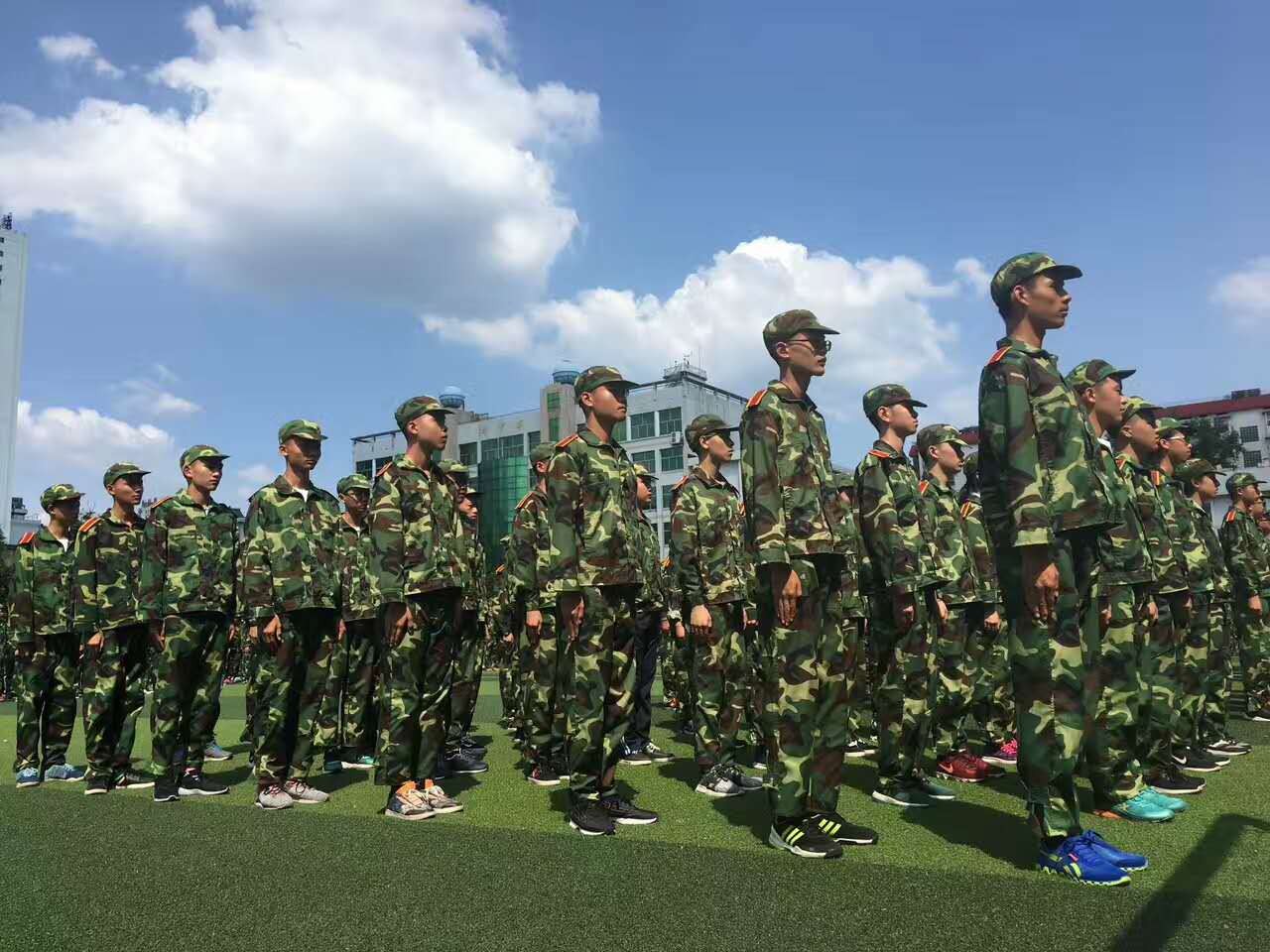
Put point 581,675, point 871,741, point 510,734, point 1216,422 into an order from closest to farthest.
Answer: point 581,675 → point 871,741 → point 510,734 → point 1216,422

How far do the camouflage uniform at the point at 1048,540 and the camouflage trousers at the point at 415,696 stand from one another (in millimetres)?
3358

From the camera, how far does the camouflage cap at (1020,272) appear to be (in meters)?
3.94

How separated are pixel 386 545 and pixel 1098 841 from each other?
406 cm

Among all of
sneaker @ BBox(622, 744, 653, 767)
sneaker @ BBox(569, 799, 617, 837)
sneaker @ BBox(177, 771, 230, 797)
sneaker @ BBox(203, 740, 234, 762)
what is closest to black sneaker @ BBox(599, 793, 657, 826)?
sneaker @ BBox(569, 799, 617, 837)

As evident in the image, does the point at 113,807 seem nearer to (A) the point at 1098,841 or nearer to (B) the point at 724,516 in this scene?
(B) the point at 724,516

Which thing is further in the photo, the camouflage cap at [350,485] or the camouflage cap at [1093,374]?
the camouflage cap at [350,485]

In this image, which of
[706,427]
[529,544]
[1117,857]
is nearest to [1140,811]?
[1117,857]

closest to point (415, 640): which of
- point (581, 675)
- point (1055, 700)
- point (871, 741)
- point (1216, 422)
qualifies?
point (581, 675)

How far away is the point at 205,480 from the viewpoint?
666 centimetres

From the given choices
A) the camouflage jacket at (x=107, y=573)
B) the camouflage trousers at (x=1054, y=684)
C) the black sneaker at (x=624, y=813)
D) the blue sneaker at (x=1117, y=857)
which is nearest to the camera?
the blue sneaker at (x=1117, y=857)

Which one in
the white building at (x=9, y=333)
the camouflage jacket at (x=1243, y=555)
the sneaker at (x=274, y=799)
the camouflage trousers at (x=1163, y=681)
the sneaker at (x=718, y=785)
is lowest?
the sneaker at (x=718, y=785)

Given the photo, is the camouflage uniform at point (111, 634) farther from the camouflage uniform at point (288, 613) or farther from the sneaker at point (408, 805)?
the sneaker at point (408, 805)

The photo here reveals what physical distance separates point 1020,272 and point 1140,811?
290 cm

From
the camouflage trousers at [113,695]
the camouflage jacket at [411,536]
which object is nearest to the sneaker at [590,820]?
the camouflage jacket at [411,536]
